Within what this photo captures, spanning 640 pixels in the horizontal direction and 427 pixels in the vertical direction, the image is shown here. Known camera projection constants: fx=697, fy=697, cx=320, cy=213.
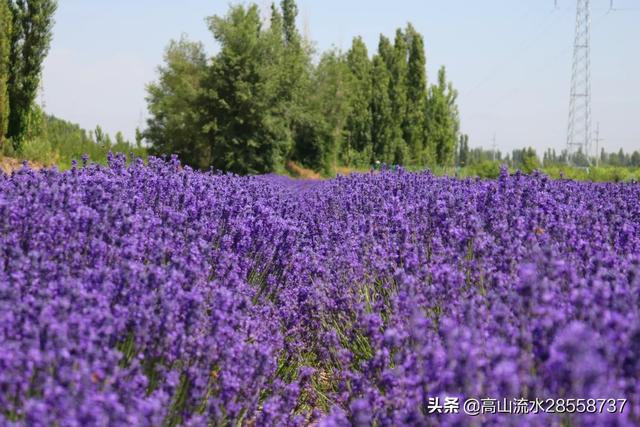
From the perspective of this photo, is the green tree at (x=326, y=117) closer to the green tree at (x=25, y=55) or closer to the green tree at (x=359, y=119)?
the green tree at (x=359, y=119)

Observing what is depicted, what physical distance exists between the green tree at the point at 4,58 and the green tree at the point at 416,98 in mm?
25191

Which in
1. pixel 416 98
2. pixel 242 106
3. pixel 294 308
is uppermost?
pixel 416 98

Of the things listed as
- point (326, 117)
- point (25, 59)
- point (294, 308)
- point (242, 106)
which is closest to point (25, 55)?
point (25, 59)

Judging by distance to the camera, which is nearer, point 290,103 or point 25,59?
point 25,59

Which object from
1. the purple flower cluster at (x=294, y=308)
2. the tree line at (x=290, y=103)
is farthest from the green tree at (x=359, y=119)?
the purple flower cluster at (x=294, y=308)

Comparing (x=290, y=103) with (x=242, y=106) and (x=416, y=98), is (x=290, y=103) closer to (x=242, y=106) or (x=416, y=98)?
(x=242, y=106)

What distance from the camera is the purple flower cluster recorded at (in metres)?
1.72

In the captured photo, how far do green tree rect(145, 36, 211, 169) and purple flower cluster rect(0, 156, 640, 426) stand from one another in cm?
2067

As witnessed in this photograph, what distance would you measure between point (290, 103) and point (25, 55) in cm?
1158

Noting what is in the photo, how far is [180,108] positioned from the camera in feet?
87.0

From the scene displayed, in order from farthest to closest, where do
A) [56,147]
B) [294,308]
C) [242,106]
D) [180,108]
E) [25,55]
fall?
1. [180,108]
2. [242,106]
3. [56,147]
4. [25,55]
5. [294,308]

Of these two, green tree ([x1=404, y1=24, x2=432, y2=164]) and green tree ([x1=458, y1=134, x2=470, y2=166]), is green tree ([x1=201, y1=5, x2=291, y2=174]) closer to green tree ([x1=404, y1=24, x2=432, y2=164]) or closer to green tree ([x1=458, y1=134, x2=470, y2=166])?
green tree ([x1=404, y1=24, x2=432, y2=164])

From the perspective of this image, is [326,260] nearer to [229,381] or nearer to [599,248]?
[599,248]

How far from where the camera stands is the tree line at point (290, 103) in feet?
78.9
